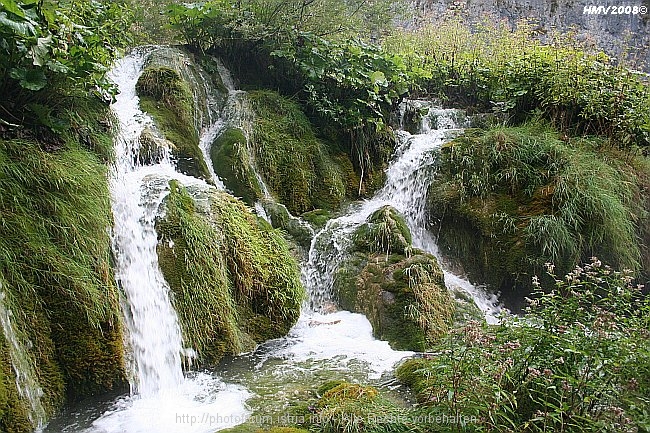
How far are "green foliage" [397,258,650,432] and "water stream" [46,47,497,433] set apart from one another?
4.43ft

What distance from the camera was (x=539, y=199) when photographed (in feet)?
21.1

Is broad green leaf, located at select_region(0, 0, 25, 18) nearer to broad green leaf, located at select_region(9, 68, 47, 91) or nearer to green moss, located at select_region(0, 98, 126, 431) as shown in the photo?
broad green leaf, located at select_region(9, 68, 47, 91)

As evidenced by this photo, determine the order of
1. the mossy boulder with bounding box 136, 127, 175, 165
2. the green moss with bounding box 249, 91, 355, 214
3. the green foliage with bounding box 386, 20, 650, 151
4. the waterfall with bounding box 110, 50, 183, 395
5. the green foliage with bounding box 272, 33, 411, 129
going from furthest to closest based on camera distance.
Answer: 1. the green foliage with bounding box 272, 33, 411, 129
2. the green foliage with bounding box 386, 20, 650, 151
3. the green moss with bounding box 249, 91, 355, 214
4. the mossy boulder with bounding box 136, 127, 175, 165
5. the waterfall with bounding box 110, 50, 183, 395

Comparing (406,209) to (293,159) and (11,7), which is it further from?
(11,7)

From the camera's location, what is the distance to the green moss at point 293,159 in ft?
23.0

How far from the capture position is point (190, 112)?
6797 millimetres

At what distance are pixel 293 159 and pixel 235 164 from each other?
94 centimetres

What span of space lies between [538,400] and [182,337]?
2.72 metres

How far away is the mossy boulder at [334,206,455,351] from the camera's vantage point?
499 centimetres

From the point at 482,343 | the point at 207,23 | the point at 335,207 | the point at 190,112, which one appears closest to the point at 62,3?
the point at 190,112

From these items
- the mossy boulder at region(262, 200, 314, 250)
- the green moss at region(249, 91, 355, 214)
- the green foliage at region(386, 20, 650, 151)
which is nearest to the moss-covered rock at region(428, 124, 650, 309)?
the green foliage at region(386, 20, 650, 151)

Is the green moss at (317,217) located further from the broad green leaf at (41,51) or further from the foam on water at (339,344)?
the broad green leaf at (41,51)

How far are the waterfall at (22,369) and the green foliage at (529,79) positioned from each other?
23.4 ft

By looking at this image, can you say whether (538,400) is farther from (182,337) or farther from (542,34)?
(542,34)
